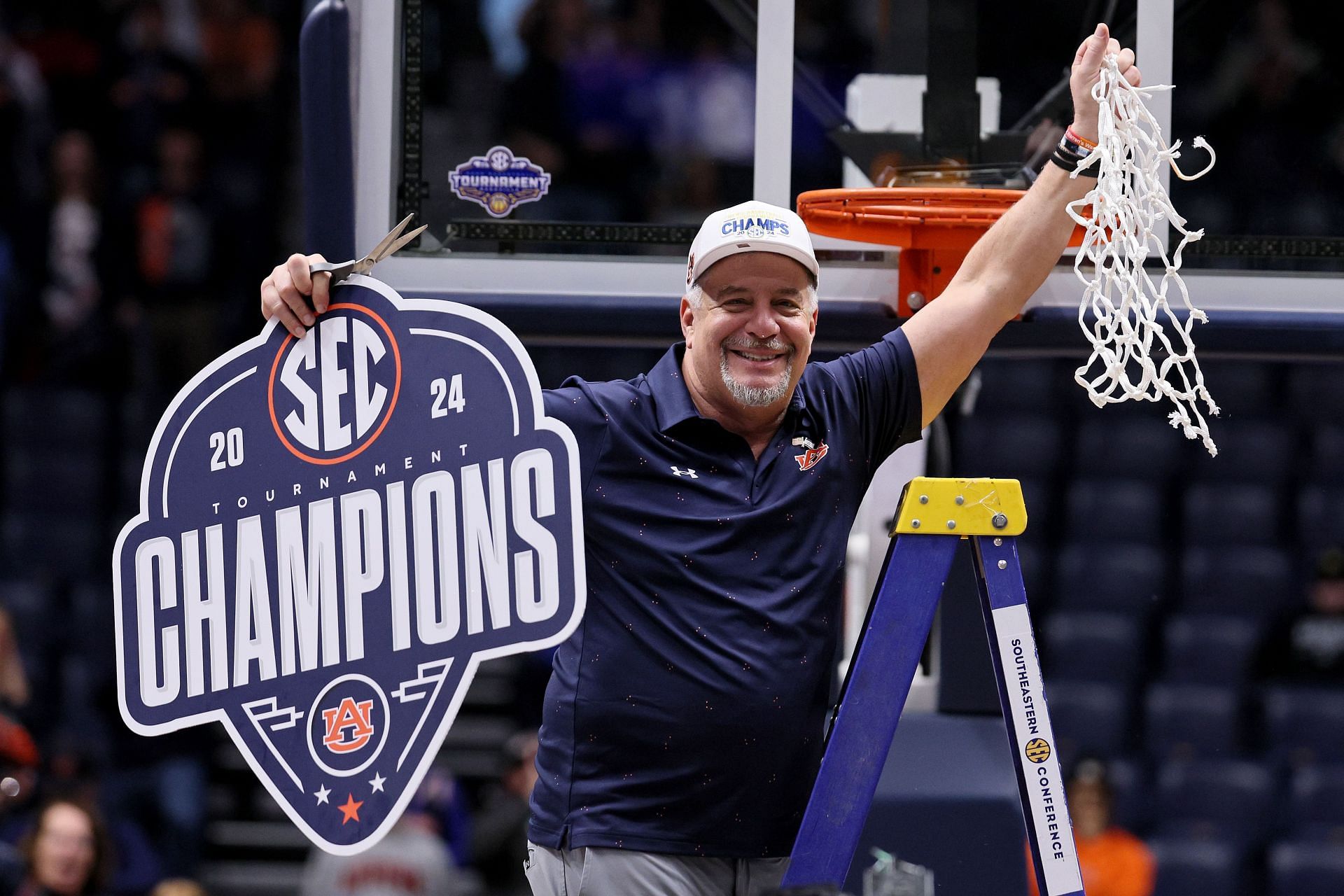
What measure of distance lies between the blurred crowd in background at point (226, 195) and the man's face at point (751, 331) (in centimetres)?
94

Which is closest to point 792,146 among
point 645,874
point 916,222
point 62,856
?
point 916,222

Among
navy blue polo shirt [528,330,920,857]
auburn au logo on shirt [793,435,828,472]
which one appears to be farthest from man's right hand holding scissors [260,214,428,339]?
A: auburn au logo on shirt [793,435,828,472]

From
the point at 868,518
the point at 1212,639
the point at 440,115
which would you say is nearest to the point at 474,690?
the point at 1212,639

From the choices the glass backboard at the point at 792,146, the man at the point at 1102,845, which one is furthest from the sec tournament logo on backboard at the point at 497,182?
the man at the point at 1102,845

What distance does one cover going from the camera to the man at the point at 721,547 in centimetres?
226

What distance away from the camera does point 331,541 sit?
2.34m

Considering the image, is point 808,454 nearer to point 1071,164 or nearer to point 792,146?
point 1071,164

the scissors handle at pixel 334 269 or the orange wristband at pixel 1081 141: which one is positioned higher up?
the orange wristband at pixel 1081 141

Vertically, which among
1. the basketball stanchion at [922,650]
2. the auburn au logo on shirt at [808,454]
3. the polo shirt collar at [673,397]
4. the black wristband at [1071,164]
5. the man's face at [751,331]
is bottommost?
the basketball stanchion at [922,650]

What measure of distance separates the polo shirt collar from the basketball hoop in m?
0.62

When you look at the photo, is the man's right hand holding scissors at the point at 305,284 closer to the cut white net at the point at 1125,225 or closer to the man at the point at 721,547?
the man at the point at 721,547

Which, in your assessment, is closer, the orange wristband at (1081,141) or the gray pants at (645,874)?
the gray pants at (645,874)

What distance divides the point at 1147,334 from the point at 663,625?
0.78 meters

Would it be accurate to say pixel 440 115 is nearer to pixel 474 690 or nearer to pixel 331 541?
pixel 331 541
